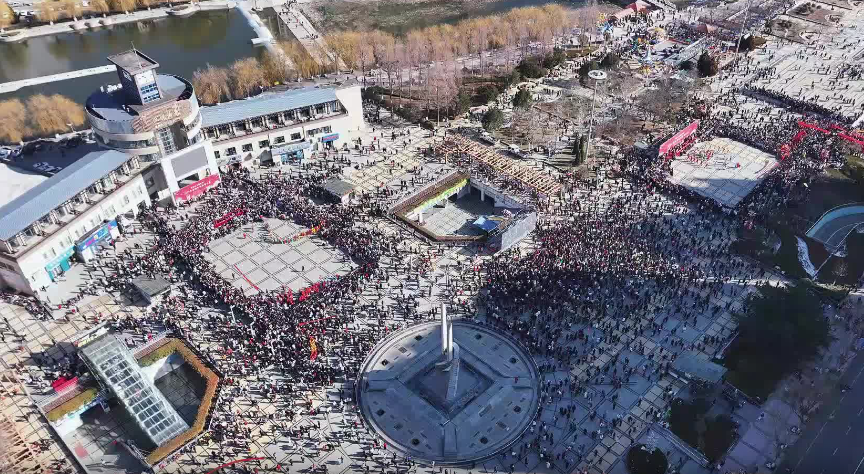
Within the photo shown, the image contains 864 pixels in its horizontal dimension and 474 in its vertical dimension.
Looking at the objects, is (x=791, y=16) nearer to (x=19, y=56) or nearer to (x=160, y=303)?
(x=160, y=303)

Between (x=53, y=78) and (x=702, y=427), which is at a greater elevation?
(x=53, y=78)

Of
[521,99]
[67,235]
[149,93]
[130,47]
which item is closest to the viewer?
[67,235]

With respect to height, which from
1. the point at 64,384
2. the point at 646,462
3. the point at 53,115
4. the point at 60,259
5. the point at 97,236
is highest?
the point at 53,115

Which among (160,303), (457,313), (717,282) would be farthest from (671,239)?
(160,303)

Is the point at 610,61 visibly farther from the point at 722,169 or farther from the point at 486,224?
the point at 486,224

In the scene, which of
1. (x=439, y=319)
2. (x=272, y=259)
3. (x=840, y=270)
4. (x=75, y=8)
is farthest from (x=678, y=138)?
(x=75, y=8)
